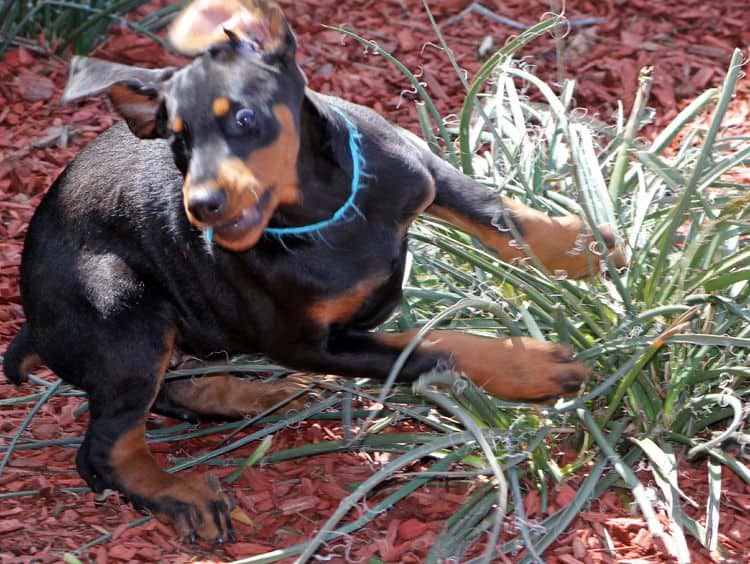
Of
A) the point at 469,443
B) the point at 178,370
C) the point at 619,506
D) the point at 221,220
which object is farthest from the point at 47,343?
the point at 619,506

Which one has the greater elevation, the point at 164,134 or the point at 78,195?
the point at 164,134

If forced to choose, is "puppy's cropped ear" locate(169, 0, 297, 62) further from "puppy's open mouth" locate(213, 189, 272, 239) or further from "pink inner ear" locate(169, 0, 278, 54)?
"puppy's open mouth" locate(213, 189, 272, 239)

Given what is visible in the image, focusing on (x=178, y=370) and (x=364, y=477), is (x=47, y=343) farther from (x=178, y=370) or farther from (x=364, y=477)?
(x=364, y=477)

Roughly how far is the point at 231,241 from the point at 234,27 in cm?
64

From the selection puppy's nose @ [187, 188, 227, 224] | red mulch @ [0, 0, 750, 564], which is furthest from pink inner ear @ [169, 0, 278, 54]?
red mulch @ [0, 0, 750, 564]

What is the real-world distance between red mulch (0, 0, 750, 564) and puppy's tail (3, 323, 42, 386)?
218 mm

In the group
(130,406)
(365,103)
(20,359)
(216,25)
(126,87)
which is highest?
(216,25)

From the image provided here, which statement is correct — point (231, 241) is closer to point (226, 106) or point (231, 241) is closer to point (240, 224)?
point (240, 224)

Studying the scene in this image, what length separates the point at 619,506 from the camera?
3.50 meters

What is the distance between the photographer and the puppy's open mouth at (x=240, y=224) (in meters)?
3.18

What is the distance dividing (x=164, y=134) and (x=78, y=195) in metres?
0.57

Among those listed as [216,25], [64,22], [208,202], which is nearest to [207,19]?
[216,25]

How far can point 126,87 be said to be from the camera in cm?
338

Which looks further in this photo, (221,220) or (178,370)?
(178,370)
